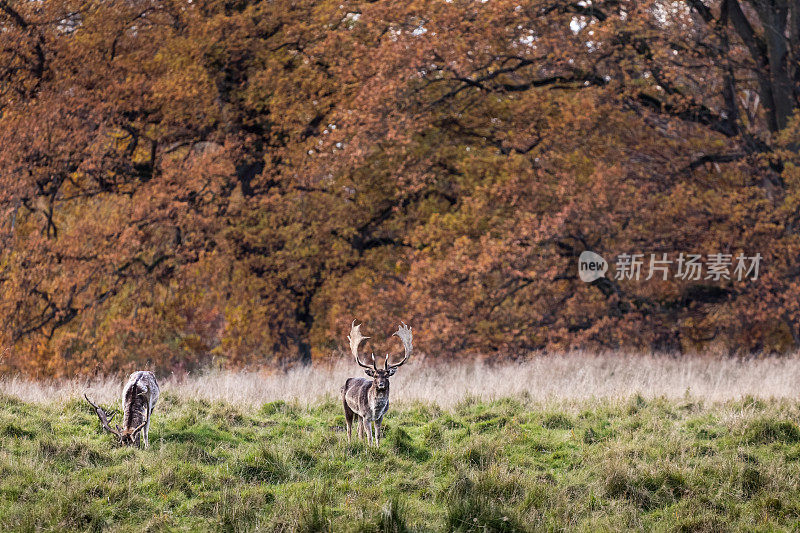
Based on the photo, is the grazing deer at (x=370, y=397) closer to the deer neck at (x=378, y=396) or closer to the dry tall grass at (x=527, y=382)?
the deer neck at (x=378, y=396)

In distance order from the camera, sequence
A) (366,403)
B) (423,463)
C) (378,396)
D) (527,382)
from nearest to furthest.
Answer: (423,463), (378,396), (366,403), (527,382)

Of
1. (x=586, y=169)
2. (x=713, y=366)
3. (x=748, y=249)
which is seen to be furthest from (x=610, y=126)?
(x=713, y=366)

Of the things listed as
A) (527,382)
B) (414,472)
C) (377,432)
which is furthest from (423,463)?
(527,382)

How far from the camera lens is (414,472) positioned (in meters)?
8.46

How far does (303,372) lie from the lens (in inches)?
625

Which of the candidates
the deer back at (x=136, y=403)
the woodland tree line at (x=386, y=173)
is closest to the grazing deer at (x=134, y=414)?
the deer back at (x=136, y=403)

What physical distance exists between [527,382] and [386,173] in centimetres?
849

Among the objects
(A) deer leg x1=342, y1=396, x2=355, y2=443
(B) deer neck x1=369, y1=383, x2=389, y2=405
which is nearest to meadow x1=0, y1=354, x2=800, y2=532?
(A) deer leg x1=342, y1=396, x2=355, y2=443

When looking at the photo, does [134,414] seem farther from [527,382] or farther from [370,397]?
[527,382]

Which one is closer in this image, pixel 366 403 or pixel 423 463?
pixel 423 463

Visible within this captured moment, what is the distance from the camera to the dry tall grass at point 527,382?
40.4ft

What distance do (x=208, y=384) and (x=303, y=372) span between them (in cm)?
242

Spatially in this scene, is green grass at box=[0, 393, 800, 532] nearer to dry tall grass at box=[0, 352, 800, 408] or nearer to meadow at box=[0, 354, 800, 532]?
meadow at box=[0, 354, 800, 532]

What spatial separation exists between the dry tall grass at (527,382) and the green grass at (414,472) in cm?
118
